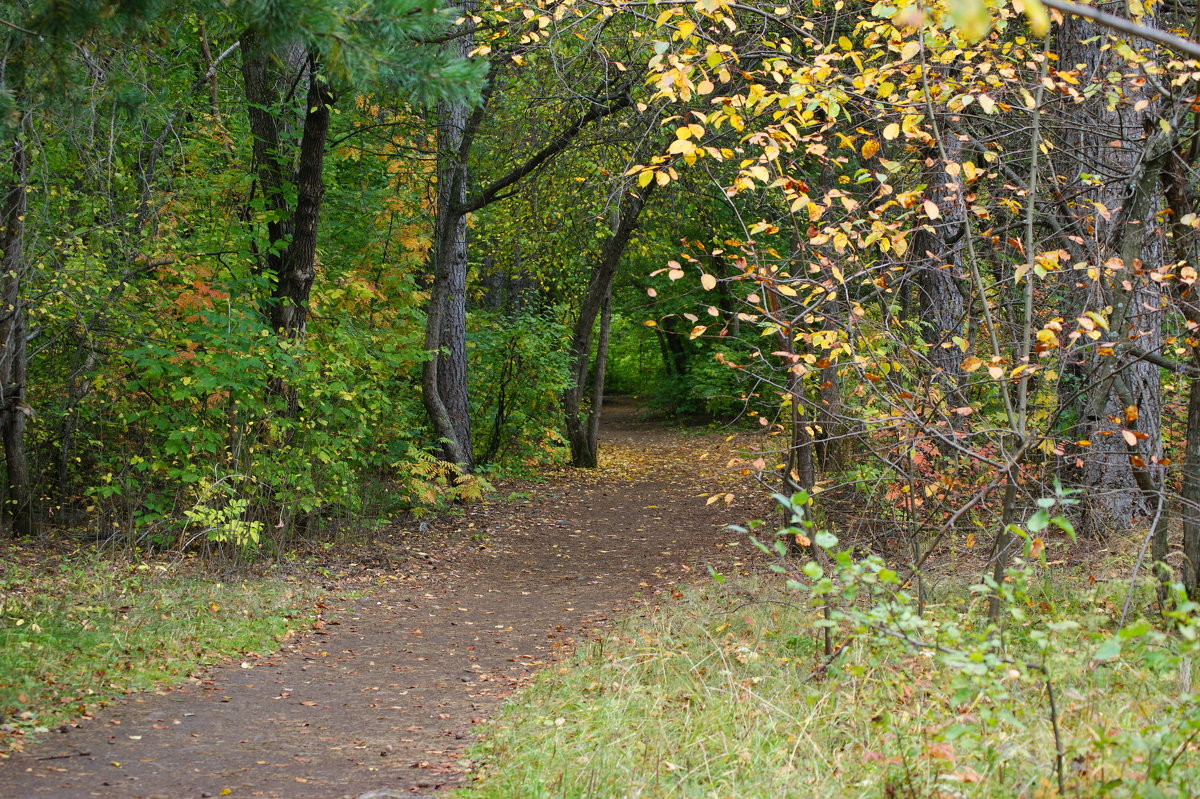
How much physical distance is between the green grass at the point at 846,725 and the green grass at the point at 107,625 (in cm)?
224

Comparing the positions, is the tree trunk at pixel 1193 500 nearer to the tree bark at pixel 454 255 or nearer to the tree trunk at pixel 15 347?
the tree bark at pixel 454 255

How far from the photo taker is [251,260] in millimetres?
8539

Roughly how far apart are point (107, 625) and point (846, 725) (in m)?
4.85

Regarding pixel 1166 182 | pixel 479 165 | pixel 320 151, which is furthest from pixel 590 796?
pixel 479 165

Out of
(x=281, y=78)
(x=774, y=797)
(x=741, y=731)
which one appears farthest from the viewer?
(x=281, y=78)

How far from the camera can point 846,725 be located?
395 centimetres

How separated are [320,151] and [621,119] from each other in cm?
328

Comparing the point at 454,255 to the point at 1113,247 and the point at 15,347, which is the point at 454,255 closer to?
the point at 15,347

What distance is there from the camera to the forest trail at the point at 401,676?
13.7 ft

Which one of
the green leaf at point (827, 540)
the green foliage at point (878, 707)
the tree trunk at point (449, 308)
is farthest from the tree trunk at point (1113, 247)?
the tree trunk at point (449, 308)

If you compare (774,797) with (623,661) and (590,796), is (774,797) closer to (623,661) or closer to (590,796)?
(590,796)

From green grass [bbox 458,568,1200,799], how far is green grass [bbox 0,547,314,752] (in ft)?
7.36

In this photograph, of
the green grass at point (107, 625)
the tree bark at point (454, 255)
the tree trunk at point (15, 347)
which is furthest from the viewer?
the tree bark at point (454, 255)

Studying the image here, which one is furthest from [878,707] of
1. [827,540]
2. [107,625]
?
[107,625]
